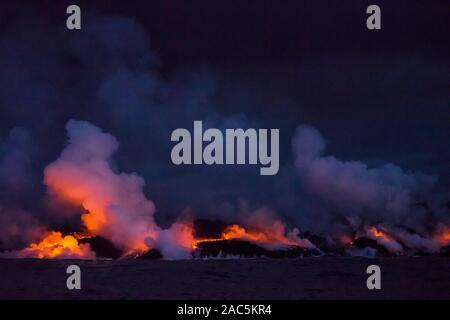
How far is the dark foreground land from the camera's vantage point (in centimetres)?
1148

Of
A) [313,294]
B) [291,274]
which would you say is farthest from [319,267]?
[313,294]

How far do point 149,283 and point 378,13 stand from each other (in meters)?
7.80

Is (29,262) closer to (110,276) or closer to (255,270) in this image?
(110,276)

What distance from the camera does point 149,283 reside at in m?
12.7

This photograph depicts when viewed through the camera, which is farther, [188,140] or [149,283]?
[149,283]

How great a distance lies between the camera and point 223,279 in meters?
13.4

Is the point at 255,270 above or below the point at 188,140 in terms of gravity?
below

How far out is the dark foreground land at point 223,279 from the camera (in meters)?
11.5
